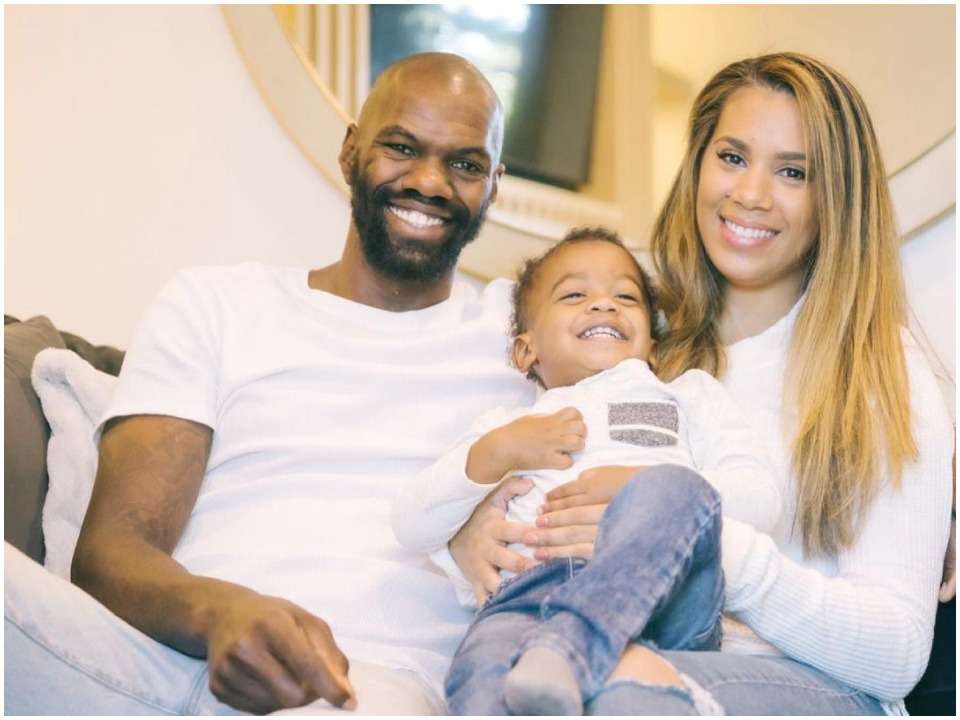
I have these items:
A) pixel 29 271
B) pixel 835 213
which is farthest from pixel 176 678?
pixel 29 271

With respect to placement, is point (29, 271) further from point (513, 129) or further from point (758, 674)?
point (758, 674)

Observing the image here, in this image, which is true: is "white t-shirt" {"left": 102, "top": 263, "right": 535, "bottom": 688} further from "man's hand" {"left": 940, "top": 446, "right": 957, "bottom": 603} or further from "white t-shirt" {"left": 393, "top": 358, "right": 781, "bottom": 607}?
"man's hand" {"left": 940, "top": 446, "right": 957, "bottom": 603}

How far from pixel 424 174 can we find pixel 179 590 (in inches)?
32.1

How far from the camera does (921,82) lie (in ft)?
7.05

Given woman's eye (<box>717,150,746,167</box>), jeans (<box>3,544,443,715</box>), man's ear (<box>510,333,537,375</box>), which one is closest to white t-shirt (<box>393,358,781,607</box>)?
man's ear (<box>510,333,537,375</box>)

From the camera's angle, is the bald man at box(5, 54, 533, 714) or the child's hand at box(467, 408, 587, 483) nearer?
the bald man at box(5, 54, 533, 714)

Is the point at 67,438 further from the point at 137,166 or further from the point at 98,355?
the point at 137,166

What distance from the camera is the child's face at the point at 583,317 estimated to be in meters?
1.62

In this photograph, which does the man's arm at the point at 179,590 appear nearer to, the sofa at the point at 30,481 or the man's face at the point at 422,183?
the sofa at the point at 30,481

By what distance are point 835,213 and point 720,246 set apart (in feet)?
0.57

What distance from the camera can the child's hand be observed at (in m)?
1.43

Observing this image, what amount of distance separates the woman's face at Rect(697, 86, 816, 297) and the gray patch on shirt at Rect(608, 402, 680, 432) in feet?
1.03

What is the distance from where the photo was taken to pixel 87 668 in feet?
4.25

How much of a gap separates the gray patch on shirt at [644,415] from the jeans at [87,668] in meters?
0.44
